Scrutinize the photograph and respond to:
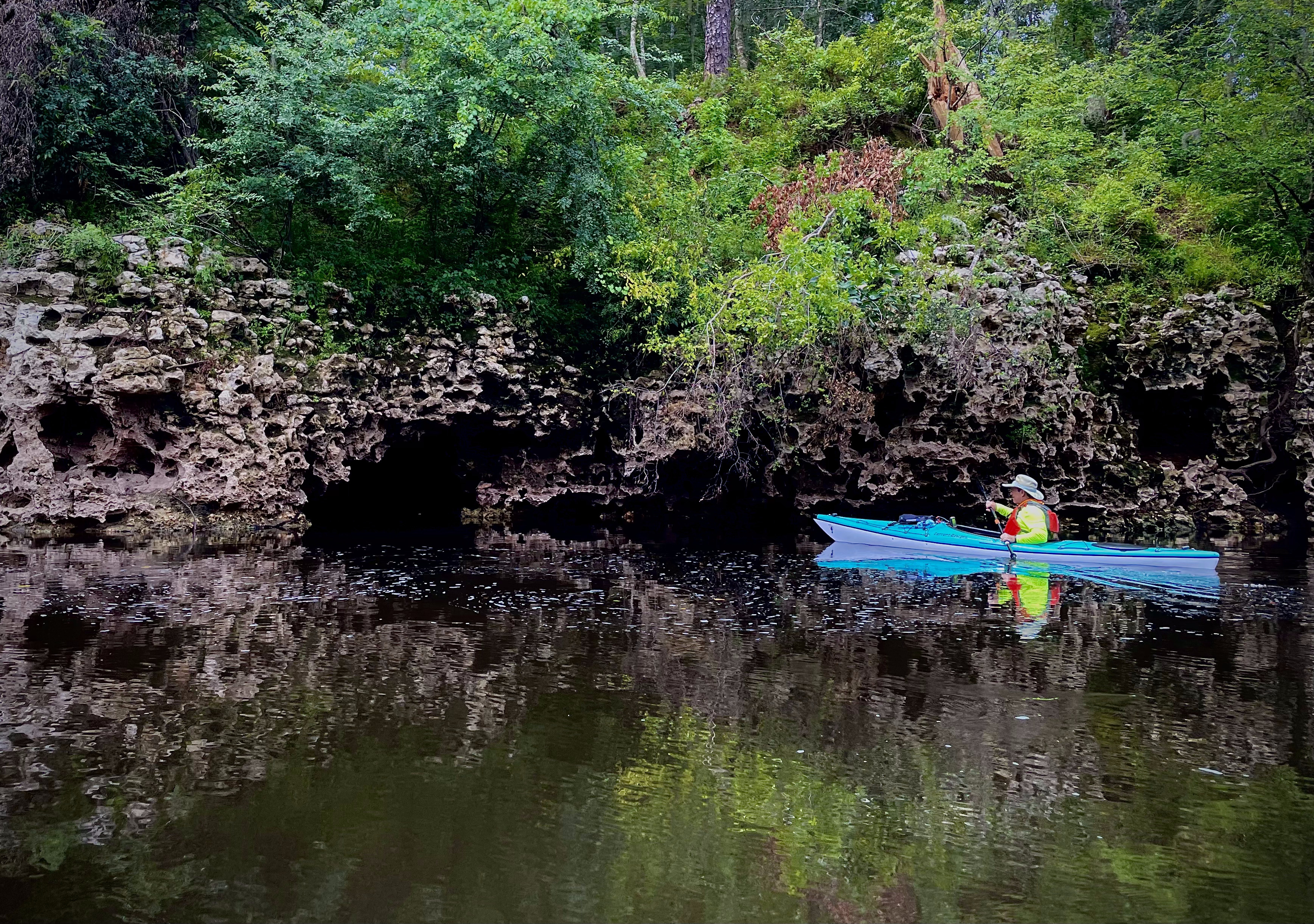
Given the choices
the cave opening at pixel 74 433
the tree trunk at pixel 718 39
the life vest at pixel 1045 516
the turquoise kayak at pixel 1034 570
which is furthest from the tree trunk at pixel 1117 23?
the cave opening at pixel 74 433

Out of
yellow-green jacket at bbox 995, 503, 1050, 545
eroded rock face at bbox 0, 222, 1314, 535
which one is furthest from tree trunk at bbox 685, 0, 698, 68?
yellow-green jacket at bbox 995, 503, 1050, 545

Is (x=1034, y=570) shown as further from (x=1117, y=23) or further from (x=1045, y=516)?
(x=1117, y=23)

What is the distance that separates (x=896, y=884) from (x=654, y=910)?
3.51ft

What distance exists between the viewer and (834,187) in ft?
67.1

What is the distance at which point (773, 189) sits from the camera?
2045 cm

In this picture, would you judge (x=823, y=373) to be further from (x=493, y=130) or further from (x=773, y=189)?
(x=493, y=130)

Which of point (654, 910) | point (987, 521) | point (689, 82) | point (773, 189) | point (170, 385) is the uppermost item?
point (689, 82)

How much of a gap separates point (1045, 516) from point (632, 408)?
24.9ft

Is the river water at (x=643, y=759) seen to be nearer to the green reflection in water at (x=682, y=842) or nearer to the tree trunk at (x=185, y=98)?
the green reflection in water at (x=682, y=842)

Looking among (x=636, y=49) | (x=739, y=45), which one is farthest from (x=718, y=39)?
(x=739, y=45)

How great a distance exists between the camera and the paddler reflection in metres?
10.6

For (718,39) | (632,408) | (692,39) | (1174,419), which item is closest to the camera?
(632,408)

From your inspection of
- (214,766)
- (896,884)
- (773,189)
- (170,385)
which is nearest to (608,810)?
(896,884)

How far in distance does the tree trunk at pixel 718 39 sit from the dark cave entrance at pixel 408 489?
12323 mm
